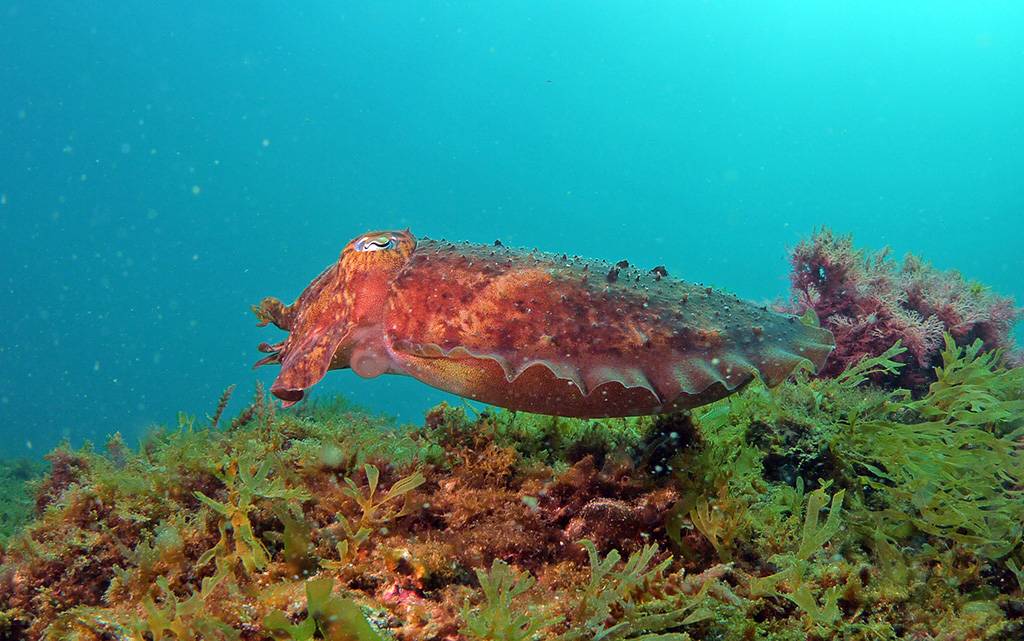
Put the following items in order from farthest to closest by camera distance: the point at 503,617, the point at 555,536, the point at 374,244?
the point at 374,244 < the point at 555,536 < the point at 503,617

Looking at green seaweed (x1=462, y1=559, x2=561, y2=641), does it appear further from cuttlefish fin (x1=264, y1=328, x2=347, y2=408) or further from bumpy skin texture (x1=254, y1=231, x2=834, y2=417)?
cuttlefish fin (x1=264, y1=328, x2=347, y2=408)

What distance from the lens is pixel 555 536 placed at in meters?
2.71

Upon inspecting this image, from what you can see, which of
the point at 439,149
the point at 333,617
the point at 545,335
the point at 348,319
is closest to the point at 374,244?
the point at 348,319

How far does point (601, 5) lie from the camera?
15388 cm

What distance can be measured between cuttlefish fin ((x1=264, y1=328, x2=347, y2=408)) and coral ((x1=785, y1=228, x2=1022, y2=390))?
5090 millimetres

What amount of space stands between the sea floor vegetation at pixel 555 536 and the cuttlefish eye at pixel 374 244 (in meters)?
1.15

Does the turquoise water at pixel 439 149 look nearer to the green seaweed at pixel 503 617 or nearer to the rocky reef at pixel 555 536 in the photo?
the rocky reef at pixel 555 536

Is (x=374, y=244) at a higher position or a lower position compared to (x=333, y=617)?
higher

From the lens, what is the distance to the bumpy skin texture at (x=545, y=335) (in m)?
2.70

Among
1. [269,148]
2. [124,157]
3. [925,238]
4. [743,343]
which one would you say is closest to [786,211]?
[925,238]

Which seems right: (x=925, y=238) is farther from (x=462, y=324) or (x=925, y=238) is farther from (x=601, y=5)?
(x=462, y=324)

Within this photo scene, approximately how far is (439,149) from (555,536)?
523 feet

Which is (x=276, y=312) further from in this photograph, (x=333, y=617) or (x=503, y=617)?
(x=503, y=617)

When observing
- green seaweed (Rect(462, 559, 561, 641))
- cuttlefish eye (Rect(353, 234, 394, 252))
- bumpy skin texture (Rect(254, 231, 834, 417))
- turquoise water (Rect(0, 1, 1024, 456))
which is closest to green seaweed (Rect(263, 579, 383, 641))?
green seaweed (Rect(462, 559, 561, 641))
